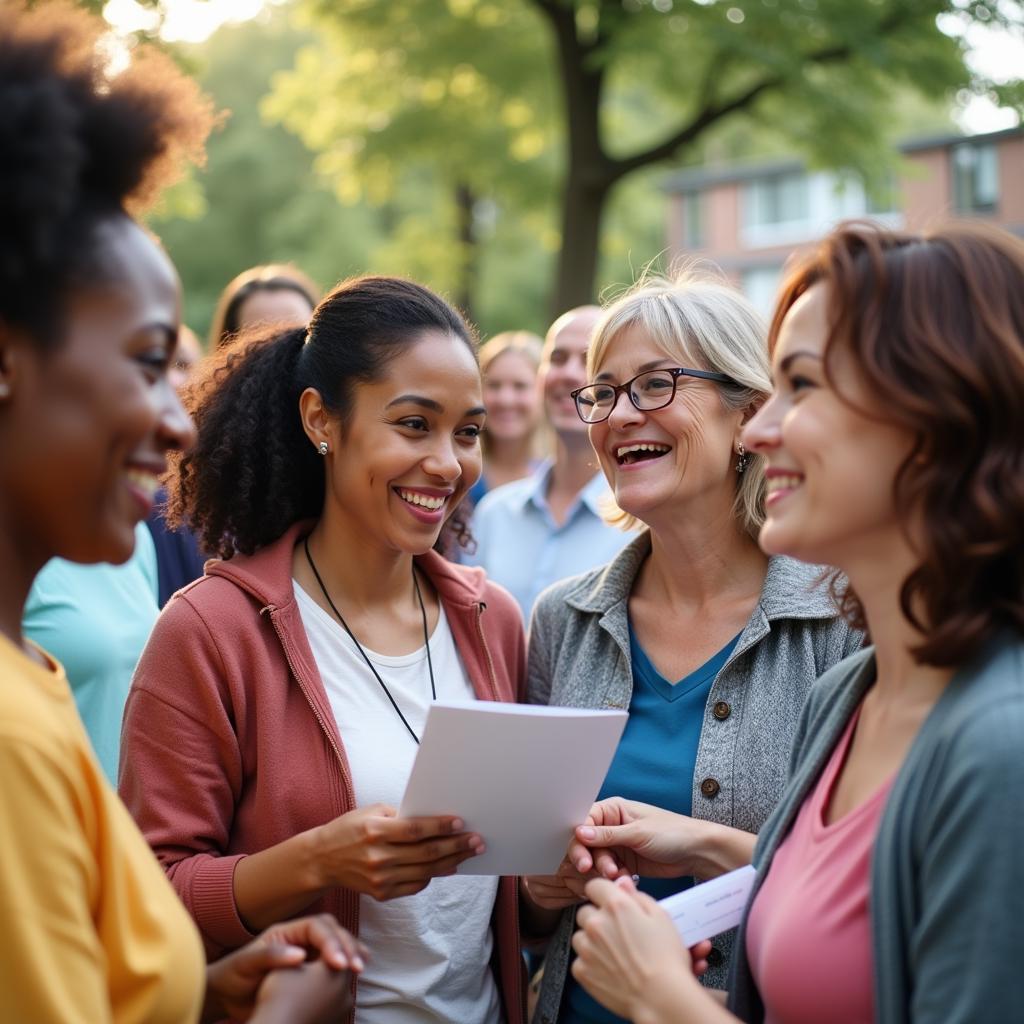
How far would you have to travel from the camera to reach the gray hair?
11.2 feet

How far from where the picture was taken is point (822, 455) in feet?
6.96

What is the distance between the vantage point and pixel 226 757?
2785 mm

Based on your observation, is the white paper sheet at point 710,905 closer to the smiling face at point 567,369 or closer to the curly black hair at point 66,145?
the curly black hair at point 66,145

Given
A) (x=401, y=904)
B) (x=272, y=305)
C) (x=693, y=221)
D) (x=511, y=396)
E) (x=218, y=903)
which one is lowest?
(x=401, y=904)

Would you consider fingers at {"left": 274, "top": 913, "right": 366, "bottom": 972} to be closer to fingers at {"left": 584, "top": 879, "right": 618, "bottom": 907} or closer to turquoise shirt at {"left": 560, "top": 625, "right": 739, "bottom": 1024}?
fingers at {"left": 584, "top": 879, "right": 618, "bottom": 907}

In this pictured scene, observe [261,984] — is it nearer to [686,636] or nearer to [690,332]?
[686,636]

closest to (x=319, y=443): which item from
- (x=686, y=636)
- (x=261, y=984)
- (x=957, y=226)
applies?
(x=686, y=636)

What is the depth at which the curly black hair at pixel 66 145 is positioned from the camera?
1.69 metres

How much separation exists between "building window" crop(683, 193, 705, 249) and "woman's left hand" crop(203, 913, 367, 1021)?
43214 mm

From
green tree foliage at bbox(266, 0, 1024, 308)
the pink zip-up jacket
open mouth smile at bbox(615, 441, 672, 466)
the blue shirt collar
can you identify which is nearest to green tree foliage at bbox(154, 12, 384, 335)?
green tree foliage at bbox(266, 0, 1024, 308)

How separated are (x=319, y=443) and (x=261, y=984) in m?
1.52

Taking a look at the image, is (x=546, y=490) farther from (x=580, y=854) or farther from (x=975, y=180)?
(x=975, y=180)

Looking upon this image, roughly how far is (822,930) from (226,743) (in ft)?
4.60

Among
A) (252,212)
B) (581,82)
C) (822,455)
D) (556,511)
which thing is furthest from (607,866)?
(252,212)
